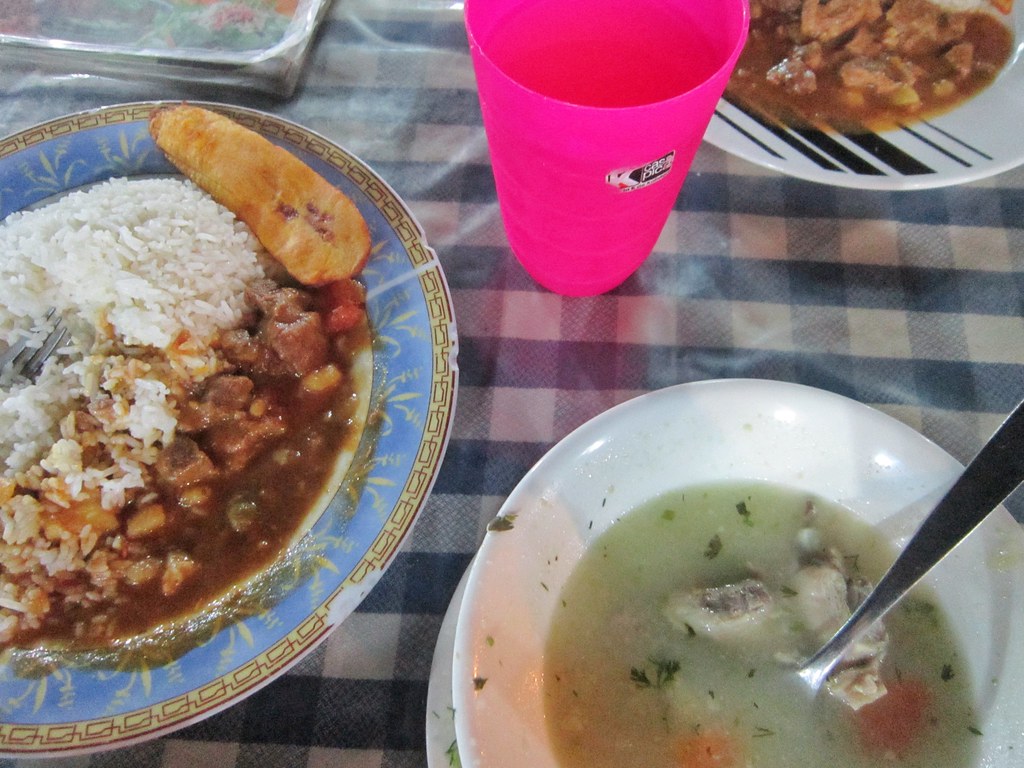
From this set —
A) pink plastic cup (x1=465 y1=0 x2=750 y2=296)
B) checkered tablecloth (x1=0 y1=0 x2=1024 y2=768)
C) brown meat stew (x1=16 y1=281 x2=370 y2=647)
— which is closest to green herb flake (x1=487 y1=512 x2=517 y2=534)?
checkered tablecloth (x1=0 y1=0 x2=1024 y2=768)

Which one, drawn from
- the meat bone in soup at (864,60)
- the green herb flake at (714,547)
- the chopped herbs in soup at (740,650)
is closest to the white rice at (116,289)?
the chopped herbs in soup at (740,650)

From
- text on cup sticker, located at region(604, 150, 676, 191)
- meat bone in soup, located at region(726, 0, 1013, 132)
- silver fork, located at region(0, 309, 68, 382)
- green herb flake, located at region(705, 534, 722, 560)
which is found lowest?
green herb flake, located at region(705, 534, 722, 560)

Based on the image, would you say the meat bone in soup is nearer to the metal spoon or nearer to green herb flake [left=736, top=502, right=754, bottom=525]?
green herb flake [left=736, top=502, right=754, bottom=525]

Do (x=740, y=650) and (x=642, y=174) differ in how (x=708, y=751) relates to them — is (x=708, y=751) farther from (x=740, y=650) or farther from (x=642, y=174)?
(x=642, y=174)

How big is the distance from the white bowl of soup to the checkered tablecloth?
258 mm

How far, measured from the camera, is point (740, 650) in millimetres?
1086

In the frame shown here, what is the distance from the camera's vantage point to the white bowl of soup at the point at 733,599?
3.26ft

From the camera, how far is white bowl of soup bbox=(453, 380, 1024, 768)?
993 millimetres

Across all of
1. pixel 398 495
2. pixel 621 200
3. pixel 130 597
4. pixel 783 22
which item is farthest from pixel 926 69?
pixel 130 597

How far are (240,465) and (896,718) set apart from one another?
1157 mm

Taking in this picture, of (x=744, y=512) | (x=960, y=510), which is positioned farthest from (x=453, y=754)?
(x=960, y=510)

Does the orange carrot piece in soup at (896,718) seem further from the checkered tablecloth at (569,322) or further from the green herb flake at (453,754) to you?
the green herb flake at (453,754)

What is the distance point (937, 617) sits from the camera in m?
1.08

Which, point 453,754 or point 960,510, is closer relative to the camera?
point 960,510
